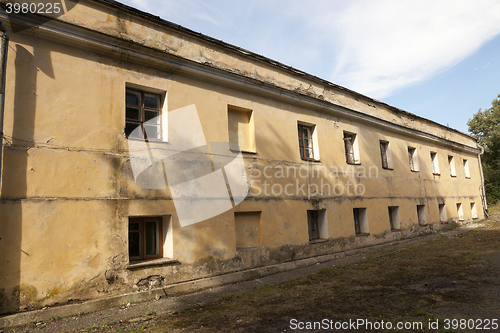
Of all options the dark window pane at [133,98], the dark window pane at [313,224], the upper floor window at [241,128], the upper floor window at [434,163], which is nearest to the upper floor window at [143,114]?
the dark window pane at [133,98]

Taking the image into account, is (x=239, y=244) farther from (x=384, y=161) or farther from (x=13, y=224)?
(x=384, y=161)

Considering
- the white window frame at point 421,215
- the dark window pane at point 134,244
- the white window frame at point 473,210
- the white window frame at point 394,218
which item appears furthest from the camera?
the white window frame at point 473,210

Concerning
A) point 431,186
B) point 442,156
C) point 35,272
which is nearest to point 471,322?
point 35,272

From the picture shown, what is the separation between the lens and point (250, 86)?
8383 millimetres

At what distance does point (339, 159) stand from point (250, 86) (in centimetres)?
426

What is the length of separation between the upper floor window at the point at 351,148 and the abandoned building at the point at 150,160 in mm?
528

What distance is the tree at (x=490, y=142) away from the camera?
76.6 feet

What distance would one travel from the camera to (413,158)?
14688 millimetres

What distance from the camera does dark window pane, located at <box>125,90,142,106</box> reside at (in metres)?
6.55

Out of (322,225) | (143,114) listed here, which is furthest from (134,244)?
(322,225)

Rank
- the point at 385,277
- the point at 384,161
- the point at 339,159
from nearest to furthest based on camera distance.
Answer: the point at 385,277
the point at 339,159
the point at 384,161

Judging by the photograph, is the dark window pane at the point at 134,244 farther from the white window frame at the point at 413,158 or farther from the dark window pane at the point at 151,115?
the white window frame at the point at 413,158

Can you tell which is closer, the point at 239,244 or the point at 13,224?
the point at 13,224

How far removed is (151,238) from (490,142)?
2958cm
